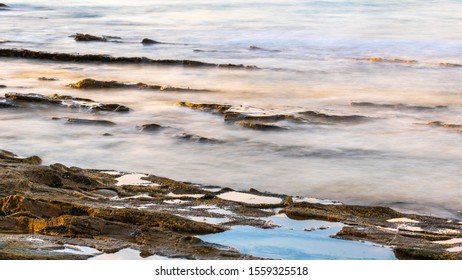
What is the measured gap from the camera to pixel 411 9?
26156 mm

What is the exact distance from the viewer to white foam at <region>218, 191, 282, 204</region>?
597 cm

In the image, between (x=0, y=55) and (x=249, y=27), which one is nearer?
(x=0, y=55)

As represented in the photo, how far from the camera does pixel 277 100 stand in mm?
11227

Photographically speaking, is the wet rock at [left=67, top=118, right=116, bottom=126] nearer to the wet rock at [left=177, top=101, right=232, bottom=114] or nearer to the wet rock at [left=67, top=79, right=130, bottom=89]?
the wet rock at [left=177, top=101, right=232, bottom=114]

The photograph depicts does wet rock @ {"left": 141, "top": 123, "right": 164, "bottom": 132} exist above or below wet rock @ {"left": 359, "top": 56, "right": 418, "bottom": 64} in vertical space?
above

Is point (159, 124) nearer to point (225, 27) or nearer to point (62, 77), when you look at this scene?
point (62, 77)

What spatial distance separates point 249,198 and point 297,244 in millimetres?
1326

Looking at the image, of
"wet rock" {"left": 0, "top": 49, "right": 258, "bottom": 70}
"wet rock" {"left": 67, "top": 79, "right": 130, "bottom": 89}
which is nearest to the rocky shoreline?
"wet rock" {"left": 67, "top": 79, "right": 130, "bottom": 89}

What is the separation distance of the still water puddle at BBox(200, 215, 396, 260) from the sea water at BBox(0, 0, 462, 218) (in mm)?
1434

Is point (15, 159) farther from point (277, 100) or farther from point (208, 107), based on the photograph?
point (277, 100)

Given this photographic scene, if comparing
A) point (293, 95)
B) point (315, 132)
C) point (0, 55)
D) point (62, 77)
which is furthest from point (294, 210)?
point (0, 55)

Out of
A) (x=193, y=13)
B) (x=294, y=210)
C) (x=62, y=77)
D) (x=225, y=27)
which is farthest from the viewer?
(x=193, y=13)
